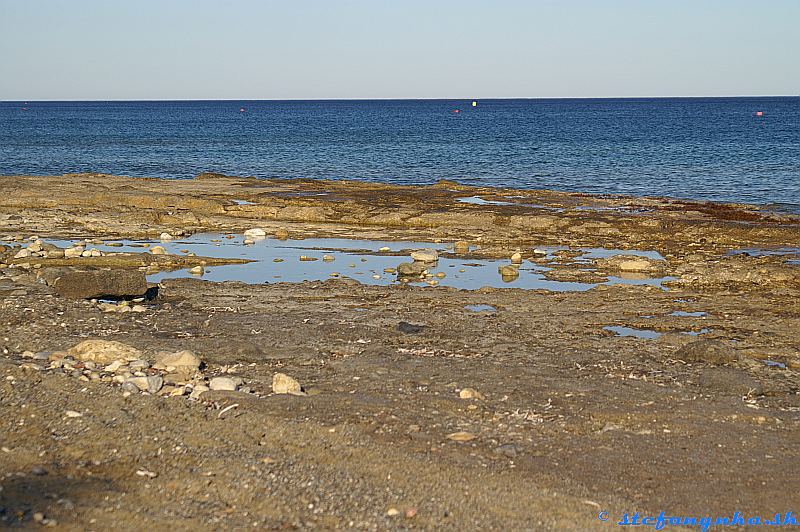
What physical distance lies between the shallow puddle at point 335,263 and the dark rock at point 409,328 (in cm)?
346

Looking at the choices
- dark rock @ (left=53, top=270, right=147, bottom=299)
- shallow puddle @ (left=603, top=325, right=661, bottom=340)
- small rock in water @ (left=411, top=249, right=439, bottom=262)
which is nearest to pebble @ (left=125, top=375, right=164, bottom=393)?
dark rock @ (left=53, top=270, right=147, bottom=299)

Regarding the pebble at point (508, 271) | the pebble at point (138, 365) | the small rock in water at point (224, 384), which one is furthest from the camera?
the pebble at point (508, 271)

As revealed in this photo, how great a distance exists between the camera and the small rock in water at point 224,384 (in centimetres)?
927

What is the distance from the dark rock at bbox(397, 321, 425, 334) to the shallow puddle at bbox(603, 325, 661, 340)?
269 centimetres

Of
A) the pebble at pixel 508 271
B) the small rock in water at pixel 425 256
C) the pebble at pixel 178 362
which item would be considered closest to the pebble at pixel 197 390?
the pebble at pixel 178 362

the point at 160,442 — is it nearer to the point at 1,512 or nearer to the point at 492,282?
the point at 1,512

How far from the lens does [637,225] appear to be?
78.8 feet

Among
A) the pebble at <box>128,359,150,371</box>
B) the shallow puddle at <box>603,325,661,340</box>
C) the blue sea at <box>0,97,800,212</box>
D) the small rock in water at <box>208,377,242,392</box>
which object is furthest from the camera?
the blue sea at <box>0,97,800,212</box>

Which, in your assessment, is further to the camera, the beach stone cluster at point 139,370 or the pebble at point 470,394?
the pebble at point 470,394

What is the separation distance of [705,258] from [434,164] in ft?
108

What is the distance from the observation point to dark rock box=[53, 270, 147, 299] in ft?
45.9

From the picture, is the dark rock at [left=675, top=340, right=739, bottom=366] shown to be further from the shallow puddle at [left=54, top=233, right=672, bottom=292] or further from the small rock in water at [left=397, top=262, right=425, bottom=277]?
the small rock in water at [left=397, top=262, right=425, bottom=277]

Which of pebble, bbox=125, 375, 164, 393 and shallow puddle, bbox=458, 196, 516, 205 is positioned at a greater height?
pebble, bbox=125, 375, 164, 393

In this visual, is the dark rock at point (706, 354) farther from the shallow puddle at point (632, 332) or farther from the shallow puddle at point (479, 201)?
the shallow puddle at point (479, 201)
